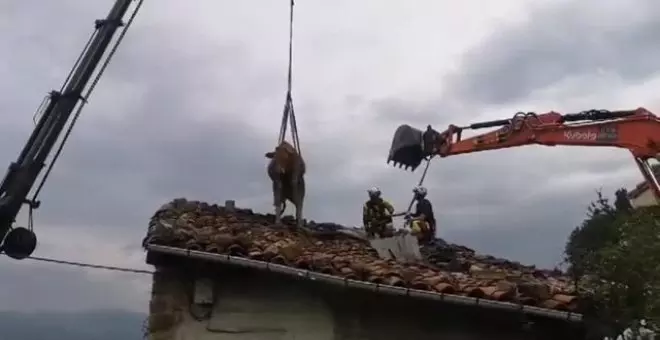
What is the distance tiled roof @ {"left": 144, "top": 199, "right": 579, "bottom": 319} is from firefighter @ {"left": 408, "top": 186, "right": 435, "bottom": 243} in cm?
207

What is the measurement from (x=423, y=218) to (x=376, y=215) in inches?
80.5

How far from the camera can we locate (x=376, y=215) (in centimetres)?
1166

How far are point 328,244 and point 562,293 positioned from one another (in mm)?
3902

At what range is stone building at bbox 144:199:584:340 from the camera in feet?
23.5

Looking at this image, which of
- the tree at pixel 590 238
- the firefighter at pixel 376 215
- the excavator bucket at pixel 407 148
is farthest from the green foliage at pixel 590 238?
the excavator bucket at pixel 407 148

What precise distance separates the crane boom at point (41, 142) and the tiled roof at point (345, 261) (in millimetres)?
2335

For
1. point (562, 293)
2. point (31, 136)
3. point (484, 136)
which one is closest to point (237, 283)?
point (562, 293)

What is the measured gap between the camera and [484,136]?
13.6 metres

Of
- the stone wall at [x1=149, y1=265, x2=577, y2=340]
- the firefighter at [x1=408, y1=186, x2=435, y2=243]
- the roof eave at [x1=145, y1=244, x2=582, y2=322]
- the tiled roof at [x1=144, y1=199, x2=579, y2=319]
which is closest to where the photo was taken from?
the roof eave at [x1=145, y1=244, x2=582, y2=322]

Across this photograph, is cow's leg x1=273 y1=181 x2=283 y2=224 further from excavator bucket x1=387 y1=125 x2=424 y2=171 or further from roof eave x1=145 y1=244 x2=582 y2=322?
roof eave x1=145 y1=244 x2=582 y2=322

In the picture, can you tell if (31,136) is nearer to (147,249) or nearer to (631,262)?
(147,249)

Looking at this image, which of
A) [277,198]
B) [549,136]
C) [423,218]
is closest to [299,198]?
[277,198]

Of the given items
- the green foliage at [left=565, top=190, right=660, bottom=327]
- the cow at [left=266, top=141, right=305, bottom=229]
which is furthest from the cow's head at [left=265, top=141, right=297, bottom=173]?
the green foliage at [left=565, top=190, right=660, bottom=327]

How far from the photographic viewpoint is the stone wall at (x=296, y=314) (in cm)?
758
